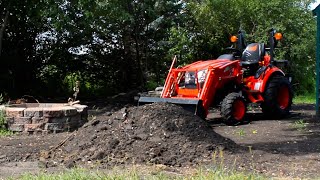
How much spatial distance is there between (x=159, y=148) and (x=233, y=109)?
4.13m

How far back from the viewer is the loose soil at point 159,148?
6832mm

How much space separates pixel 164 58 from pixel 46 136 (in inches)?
349

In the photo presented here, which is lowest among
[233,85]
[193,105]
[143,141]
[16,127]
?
[16,127]

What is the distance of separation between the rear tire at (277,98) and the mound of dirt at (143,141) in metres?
4.01

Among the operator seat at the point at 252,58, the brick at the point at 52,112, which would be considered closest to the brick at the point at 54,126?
the brick at the point at 52,112

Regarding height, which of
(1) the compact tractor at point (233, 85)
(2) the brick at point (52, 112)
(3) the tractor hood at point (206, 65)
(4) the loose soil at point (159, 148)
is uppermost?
(3) the tractor hood at point (206, 65)

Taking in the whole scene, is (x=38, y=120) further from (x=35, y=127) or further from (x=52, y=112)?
(x=52, y=112)

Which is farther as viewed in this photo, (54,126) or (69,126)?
(69,126)

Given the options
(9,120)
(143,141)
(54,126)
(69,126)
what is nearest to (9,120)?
(9,120)

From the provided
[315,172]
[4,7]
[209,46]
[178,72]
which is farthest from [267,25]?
[315,172]

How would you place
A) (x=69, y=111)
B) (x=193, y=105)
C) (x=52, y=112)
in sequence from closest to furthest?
(x=52, y=112), (x=69, y=111), (x=193, y=105)

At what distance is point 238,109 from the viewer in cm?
1125

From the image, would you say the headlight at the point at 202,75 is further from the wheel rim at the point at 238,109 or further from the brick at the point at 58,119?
the brick at the point at 58,119

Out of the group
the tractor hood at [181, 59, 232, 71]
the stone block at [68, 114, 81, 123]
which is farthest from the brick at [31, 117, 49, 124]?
the tractor hood at [181, 59, 232, 71]
